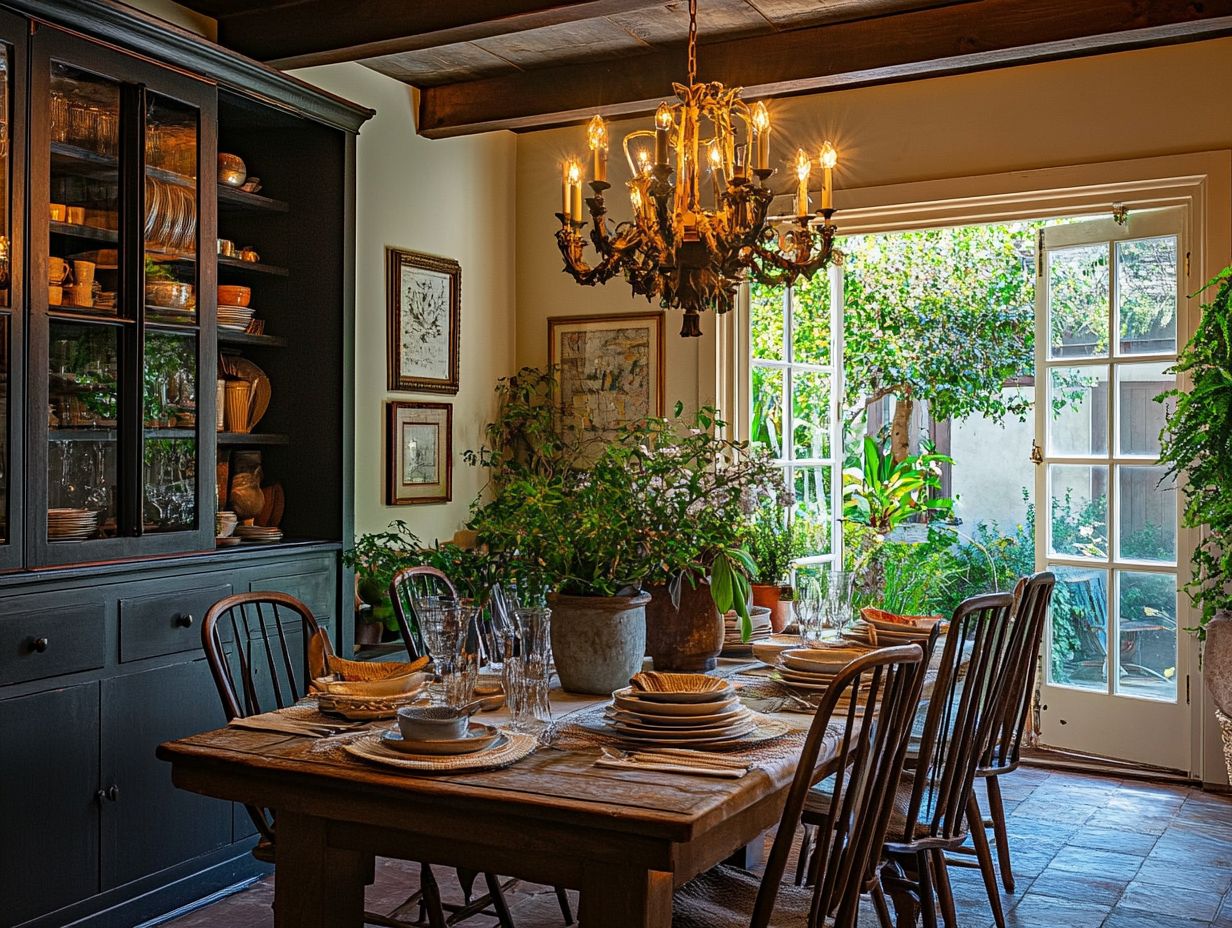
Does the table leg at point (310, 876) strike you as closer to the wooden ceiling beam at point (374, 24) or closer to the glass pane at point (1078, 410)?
the wooden ceiling beam at point (374, 24)

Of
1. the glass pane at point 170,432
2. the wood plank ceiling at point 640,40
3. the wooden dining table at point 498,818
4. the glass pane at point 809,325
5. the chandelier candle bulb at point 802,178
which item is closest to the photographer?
the wooden dining table at point 498,818

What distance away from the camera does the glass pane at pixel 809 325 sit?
5480 millimetres

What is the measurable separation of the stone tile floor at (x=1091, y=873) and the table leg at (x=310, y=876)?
122cm

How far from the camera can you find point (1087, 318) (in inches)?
189

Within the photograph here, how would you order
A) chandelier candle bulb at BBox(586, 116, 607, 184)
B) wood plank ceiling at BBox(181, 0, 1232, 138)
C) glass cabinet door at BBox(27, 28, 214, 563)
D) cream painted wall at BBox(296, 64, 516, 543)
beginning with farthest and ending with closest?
cream painted wall at BBox(296, 64, 516, 543) < wood plank ceiling at BBox(181, 0, 1232, 138) < glass cabinet door at BBox(27, 28, 214, 563) < chandelier candle bulb at BBox(586, 116, 607, 184)

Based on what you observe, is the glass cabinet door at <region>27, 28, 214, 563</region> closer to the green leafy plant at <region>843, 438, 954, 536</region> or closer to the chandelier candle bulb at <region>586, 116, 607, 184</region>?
the chandelier candle bulb at <region>586, 116, 607, 184</region>

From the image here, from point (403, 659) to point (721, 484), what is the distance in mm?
2085

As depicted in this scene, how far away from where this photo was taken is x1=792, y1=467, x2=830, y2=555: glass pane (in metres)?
5.41

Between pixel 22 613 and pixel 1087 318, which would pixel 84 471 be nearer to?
pixel 22 613

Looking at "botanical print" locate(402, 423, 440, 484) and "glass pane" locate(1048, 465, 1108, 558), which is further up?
"botanical print" locate(402, 423, 440, 484)

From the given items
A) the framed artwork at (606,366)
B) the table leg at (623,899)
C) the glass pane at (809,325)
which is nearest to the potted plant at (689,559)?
the table leg at (623,899)

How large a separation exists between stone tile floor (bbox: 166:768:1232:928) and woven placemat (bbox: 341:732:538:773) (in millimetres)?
1325

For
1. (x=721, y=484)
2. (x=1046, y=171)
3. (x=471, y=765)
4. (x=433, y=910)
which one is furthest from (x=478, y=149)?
(x=471, y=765)

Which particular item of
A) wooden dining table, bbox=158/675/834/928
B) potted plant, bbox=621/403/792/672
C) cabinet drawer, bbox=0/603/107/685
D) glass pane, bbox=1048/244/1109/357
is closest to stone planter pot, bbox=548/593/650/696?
potted plant, bbox=621/403/792/672
